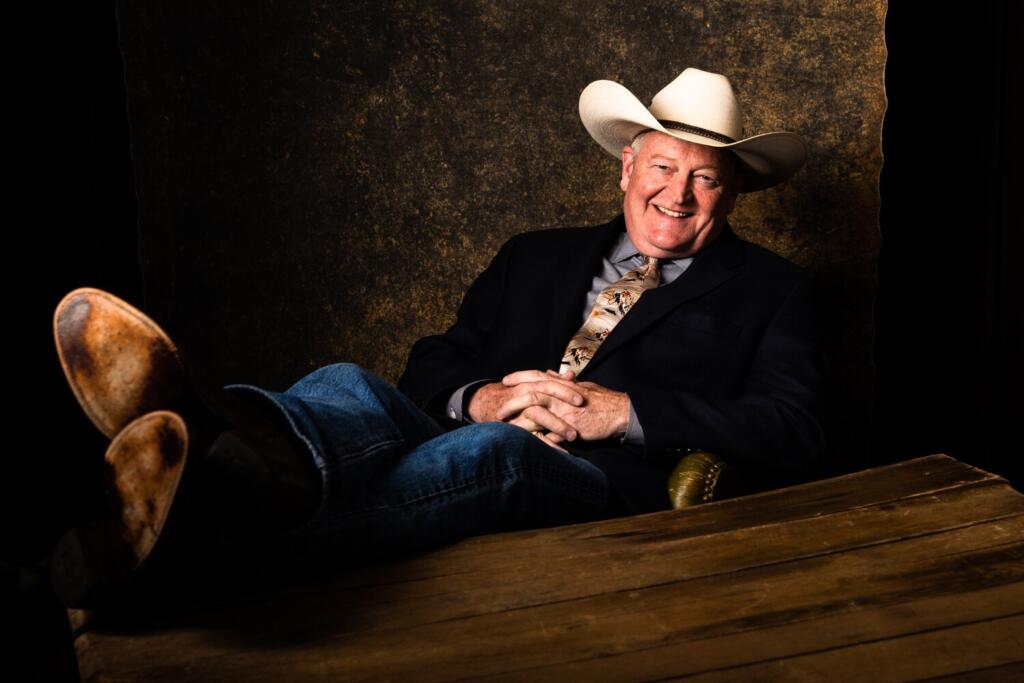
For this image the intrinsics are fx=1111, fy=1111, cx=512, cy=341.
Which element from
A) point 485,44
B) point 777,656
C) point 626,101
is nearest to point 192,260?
point 485,44

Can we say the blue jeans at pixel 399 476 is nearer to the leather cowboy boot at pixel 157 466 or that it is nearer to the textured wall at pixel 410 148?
the leather cowboy boot at pixel 157 466

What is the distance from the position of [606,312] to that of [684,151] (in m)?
0.47

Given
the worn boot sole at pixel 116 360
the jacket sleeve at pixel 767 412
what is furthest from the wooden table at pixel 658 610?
the jacket sleeve at pixel 767 412

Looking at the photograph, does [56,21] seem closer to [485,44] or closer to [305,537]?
[485,44]

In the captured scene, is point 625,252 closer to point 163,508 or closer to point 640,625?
point 640,625

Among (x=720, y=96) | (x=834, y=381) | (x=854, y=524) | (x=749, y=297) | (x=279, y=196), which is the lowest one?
(x=834, y=381)

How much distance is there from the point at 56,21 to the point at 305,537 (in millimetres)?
1739

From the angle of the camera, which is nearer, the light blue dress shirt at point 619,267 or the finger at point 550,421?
the finger at point 550,421

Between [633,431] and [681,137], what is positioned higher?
[681,137]

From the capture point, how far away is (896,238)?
3.65 m

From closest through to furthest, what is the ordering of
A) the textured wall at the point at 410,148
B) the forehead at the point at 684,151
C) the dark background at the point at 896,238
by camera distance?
the dark background at the point at 896,238, the forehead at the point at 684,151, the textured wall at the point at 410,148

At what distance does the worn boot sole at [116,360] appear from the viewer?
5.61 ft

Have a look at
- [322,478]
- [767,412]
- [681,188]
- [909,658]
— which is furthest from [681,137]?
[909,658]

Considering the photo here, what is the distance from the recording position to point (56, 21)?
2859 millimetres
